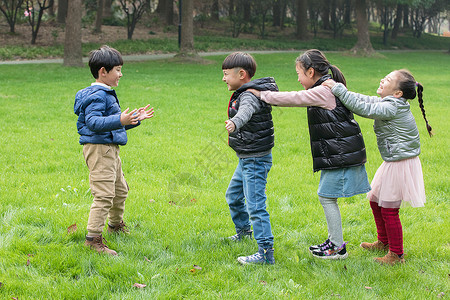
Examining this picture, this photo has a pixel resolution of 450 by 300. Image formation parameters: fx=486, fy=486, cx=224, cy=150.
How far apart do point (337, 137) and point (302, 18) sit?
1377 inches

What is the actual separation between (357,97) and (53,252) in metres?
2.64

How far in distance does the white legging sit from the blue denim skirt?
10cm

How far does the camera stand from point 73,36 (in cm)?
1889

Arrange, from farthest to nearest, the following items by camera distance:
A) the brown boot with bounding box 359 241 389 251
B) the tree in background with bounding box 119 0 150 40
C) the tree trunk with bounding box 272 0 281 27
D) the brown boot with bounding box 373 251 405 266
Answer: the tree trunk with bounding box 272 0 281 27 → the tree in background with bounding box 119 0 150 40 → the brown boot with bounding box 359 241 389 251 → the brown boot with bounding box 373 251 405 266

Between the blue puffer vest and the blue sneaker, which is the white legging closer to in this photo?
the blue sneaker

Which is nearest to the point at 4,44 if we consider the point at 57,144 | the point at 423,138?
the point at 57,144

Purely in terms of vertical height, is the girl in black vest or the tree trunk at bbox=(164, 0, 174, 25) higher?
the tree trunk at bbox=(164, 0, 174, 25)

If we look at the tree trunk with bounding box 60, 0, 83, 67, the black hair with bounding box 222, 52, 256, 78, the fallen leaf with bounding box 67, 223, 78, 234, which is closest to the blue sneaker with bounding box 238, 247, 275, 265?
the black hair with bounding box 222, 52, 256, 78

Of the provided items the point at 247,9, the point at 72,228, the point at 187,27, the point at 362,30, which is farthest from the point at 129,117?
the point at 247,9

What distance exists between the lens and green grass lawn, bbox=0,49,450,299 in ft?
11.3

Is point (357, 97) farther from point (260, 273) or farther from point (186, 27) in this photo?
point (186, 27)

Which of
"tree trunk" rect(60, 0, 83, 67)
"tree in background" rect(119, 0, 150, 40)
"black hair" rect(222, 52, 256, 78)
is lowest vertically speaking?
"black hair" rect(222, 52, 256, 78)

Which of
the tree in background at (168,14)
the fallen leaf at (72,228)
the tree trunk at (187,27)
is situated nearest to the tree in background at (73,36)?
the tree trunk at (187,27)

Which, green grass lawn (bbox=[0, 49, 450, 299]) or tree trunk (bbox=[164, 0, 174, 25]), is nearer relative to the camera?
green grass lawn (bbox=[0, 49, 450, 299])
